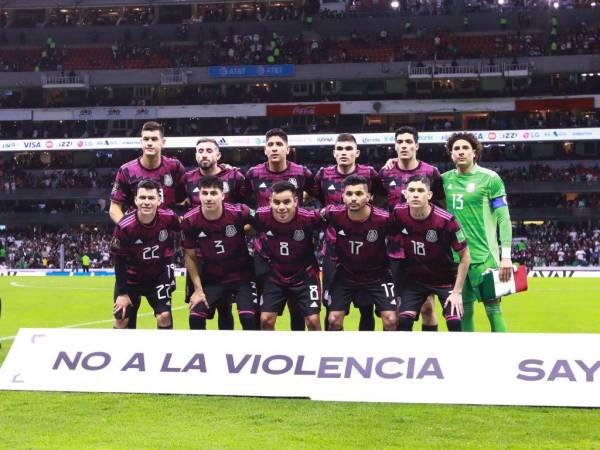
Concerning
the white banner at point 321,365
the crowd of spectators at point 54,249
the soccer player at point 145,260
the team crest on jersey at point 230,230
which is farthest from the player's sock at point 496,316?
the crowd of spectators at point 54,249

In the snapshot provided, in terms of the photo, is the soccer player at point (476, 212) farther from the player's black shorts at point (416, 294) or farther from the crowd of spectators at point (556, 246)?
the crowd of spectators at point (556, 246)

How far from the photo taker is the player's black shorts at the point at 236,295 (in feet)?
28.3

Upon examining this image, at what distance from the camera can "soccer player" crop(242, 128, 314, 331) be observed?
8.97 metres

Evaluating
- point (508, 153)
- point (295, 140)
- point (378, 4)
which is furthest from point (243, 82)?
point (508, 153)

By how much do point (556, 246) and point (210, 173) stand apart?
35187mm

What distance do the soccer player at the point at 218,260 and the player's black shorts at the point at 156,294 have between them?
0.81 feet

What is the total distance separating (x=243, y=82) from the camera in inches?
2020

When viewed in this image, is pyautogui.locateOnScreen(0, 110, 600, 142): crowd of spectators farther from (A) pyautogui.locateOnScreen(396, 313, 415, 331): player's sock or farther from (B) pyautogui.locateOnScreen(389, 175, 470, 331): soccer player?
(A) pyautogui.locateOnScreen(396, 313, 415, 331): player's sock

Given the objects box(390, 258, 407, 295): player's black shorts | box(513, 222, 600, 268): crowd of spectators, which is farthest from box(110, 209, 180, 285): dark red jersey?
box(513, 222, 600, 268): crowd of spectators

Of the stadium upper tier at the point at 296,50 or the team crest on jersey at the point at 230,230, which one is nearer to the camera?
the team crest on jersey at the point at 230,230

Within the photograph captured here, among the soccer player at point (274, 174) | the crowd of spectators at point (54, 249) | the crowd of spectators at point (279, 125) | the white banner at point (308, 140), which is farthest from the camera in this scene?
the crowd of spectators at point (279, 125)

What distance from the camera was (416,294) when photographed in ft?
27.7

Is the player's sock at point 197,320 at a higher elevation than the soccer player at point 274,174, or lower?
lower

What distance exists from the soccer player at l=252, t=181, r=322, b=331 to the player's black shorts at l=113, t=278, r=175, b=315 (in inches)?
35.2
